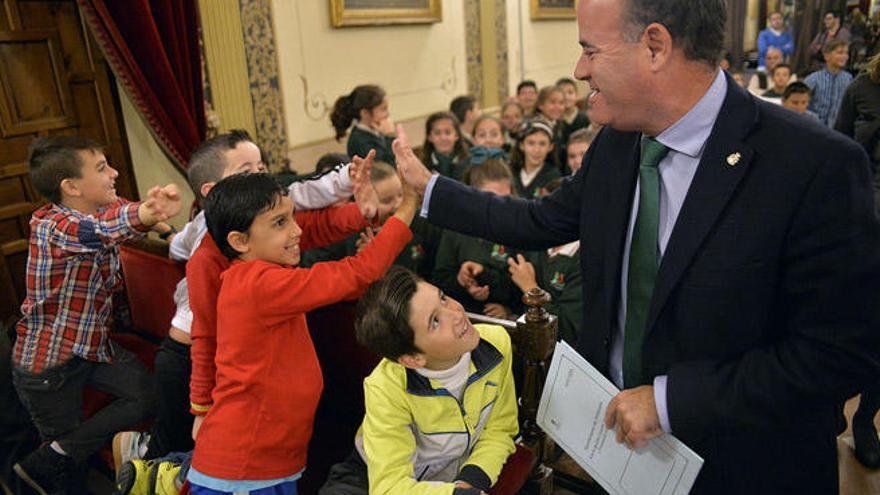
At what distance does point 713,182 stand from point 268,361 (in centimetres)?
118

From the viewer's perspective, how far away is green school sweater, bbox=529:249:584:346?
2537 mm

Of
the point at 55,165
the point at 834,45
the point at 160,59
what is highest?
the point at 160,59

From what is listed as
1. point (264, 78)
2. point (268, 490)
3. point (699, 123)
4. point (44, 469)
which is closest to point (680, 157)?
point (699, 123)

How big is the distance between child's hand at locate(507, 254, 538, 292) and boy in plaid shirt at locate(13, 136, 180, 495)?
151cm

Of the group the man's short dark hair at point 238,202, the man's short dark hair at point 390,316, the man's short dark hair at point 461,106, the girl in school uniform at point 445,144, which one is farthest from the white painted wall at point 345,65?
the man's short dark hair at point 390,316

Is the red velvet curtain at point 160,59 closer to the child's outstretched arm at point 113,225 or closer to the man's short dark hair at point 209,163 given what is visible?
the child's outstretched arm at point 113,225

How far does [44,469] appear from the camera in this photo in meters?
2.33

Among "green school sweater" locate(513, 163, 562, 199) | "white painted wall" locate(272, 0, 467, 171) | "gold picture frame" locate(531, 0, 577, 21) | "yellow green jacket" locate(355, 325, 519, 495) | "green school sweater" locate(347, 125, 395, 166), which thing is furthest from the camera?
"gold picture frame" locate(531, 0, 577, 21)

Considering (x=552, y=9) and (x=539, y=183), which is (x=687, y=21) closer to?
(x=539, y=183)

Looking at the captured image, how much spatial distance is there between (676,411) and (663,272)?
0.25m

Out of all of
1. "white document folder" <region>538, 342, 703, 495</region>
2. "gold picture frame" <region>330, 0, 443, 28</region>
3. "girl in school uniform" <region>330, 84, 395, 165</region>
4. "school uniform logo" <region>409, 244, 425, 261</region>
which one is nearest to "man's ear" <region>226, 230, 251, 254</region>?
"white document folder" <region>538, 342, 703, 495</region>

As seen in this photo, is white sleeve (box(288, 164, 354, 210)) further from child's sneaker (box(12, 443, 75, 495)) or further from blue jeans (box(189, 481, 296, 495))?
child's sneaker (box(12, 443, 75, 495))

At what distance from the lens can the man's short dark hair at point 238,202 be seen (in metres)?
1.65

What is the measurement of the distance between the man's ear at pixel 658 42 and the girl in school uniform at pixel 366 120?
2.88 m
